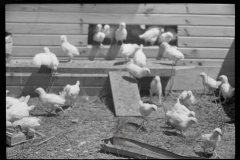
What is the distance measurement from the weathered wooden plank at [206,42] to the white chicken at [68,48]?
2450mm

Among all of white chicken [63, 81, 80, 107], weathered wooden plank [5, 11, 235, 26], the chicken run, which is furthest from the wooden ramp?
weathered wooden plank [5, 11, 235, 26]

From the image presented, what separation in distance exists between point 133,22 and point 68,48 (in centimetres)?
166

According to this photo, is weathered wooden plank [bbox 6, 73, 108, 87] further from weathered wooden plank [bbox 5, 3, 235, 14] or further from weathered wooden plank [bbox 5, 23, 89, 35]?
weathered wooden plank [bbox 5, 3, 235, 14]

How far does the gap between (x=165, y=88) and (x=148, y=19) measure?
1701 mm

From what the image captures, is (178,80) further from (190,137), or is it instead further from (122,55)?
(190,137)

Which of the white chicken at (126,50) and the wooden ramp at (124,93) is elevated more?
the white chicken at (126,50)

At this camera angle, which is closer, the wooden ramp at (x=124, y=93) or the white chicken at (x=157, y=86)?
the wooden ramp at (x=124, y=93)

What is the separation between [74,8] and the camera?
846cm

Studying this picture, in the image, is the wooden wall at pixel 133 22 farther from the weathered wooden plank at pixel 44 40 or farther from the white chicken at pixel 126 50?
the white chicken at pixel 126 50

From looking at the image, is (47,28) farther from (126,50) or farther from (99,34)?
(126,50)

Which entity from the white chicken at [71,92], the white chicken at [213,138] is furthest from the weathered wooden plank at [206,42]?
the white chicken at [213,138]

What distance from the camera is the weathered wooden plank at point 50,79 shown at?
763 centimetres

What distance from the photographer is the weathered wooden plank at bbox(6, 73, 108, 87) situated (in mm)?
7629

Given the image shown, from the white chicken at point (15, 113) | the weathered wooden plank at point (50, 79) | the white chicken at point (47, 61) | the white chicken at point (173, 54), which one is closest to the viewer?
the white chicken at point (15, 113)
